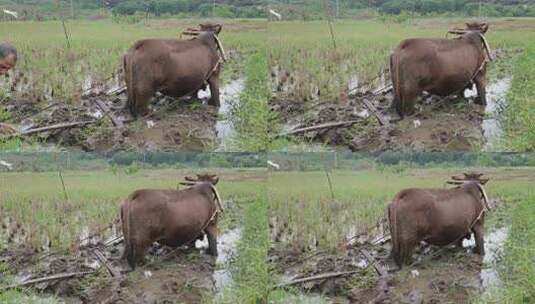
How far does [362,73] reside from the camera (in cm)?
459

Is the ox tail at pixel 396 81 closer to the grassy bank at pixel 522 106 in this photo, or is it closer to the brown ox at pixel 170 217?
the grassy bank at pixel 522 106

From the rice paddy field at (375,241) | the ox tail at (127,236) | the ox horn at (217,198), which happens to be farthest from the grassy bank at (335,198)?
the ox tail at (127,236)

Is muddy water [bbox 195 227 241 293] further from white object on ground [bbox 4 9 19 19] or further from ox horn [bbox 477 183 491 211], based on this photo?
white object on ground [bbox 4 9 19 19]

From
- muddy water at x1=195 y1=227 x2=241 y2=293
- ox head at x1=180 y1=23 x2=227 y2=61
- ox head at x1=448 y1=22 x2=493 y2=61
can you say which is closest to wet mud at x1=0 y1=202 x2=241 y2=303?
muddy water at x1=195 y1=227 x2=241 y2=293

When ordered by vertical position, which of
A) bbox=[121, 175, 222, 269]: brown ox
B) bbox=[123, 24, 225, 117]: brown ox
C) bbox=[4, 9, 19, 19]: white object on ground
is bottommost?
bbox=[121, 175, 222, 269]: brown ox

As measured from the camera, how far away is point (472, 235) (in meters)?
4.48

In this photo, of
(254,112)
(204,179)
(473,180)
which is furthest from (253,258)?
A: (473,180)

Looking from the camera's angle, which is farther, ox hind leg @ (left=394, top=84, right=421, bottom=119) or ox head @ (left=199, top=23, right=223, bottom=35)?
ox head @ (left=199, top=23, right=223, bottom=35)

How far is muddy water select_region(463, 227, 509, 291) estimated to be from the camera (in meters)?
4.44

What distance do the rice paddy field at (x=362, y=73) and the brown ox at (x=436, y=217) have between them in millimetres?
204

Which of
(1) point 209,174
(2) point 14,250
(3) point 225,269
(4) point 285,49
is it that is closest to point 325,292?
(3) point 225,269

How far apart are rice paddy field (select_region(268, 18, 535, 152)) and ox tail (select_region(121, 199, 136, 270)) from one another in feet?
2.60

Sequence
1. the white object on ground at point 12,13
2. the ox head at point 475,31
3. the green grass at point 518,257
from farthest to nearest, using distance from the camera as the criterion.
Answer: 1. the white object on ground at point 12,13
2. the ox head at point 475,31
3. the green grass at point 518,257

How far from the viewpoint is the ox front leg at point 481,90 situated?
4465 mm
